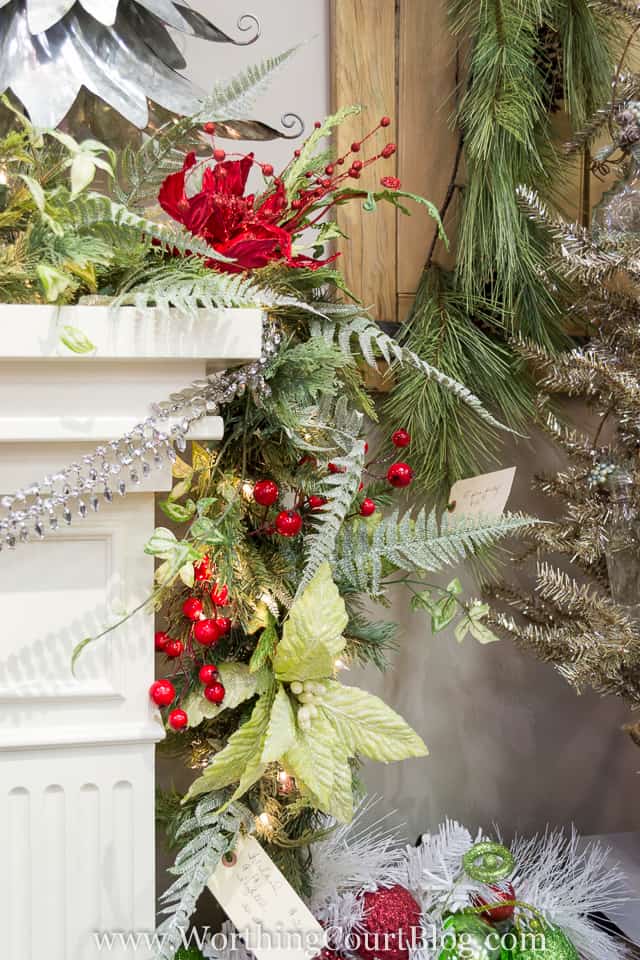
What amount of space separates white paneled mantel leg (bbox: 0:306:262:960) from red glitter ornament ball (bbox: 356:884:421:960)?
0.27 meters

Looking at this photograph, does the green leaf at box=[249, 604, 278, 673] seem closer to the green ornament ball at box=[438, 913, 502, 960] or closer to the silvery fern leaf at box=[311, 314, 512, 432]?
the silvery fern leaf at box=[311, 314, 512, 432]

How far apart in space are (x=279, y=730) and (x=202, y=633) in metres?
0.11

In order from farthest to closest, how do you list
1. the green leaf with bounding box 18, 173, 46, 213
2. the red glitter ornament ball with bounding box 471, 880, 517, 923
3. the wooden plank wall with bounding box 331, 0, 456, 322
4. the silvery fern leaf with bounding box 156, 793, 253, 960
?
the wooden plank wall with bounding box 331, 0, 456, 322 < the red glitter ornament ball with bounding box 471, 880, 517, 923 < the silvery fern leaf with bounding box 156, 793, 253, 960 < the green leaf with bounding box 18, 173, 46, 213

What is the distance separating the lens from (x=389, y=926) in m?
0.86

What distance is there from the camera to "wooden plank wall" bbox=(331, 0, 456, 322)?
108cm

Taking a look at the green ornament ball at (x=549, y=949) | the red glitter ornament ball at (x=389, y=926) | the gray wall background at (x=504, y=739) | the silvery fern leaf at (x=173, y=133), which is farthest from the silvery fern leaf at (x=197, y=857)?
the silvery fern leaf at (x=173, y=133)

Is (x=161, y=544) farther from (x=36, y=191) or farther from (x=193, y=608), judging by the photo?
(x=36, y=191)

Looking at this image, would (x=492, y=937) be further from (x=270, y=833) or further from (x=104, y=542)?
(x=104, y=542)

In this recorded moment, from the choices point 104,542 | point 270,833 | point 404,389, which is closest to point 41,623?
point 104,542

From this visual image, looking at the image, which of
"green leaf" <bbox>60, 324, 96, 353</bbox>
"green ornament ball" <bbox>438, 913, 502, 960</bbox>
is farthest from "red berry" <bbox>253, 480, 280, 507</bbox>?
"green ornament ball" <bbox>438, 913, 502, 960</bbox>

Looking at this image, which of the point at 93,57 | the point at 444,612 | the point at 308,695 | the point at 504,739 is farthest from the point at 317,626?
the point at 504,739

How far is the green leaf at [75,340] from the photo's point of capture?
588 millimetres

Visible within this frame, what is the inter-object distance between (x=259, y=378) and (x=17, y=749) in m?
→ 0.37

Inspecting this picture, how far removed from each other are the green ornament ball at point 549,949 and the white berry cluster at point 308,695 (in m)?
0.38
